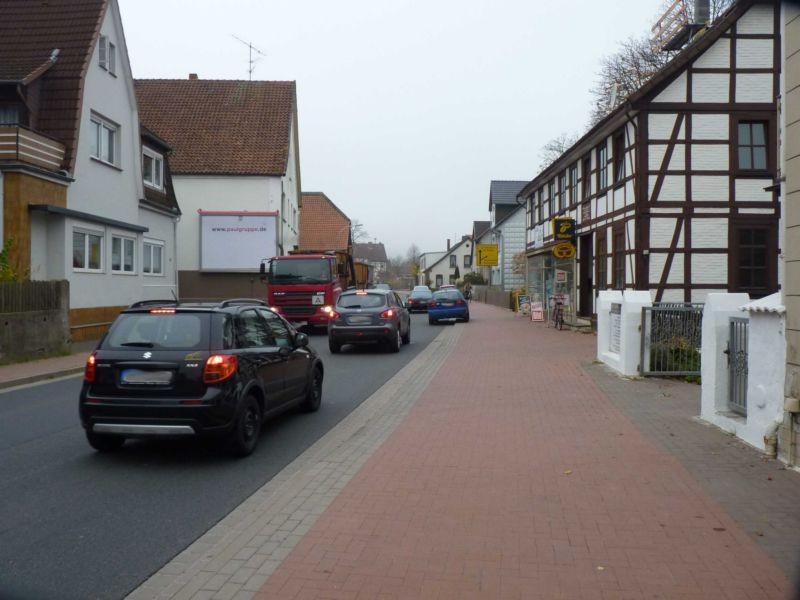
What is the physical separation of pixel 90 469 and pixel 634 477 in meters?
4.83

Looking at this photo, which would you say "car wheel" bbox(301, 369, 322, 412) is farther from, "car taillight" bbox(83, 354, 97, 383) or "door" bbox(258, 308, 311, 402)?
"car taillight" bbox(83, 354, 97, 383)

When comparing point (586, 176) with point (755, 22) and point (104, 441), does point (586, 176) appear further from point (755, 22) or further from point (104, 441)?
point (104, 441)

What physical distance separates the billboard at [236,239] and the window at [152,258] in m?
8.40

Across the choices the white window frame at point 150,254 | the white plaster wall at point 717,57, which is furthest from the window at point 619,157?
the white window frame at point 150,254

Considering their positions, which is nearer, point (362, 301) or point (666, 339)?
point (666, 339)

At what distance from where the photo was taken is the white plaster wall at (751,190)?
20156 mm

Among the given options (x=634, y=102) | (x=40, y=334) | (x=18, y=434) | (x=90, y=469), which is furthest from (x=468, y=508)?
(x=634, y=102)

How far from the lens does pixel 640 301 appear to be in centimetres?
1305

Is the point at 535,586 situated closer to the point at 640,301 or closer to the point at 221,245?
the point at 640,301

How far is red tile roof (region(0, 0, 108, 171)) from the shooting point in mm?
19516

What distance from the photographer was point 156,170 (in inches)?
1049

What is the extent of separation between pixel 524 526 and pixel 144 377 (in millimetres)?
3839

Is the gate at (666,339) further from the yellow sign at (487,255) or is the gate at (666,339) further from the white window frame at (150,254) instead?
the yellow sign at (487,255)

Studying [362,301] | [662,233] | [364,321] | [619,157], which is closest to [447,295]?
[619,157]
